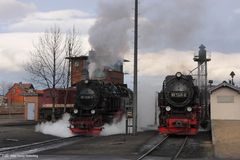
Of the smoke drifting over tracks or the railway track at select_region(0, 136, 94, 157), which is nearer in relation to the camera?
the railway track at select_region(0, 136, 94, 157)

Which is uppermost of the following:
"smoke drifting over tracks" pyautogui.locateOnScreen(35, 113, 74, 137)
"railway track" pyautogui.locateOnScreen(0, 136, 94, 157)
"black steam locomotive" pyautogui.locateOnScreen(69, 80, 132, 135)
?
"black steam locomotive" pyautogui.locateOnScreen(69, 80, 132, 135)

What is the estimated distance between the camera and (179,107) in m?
25.9

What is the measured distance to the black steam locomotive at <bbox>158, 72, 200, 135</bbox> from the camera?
25.1 m

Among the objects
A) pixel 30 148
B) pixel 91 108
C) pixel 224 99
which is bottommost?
pixel 30 148

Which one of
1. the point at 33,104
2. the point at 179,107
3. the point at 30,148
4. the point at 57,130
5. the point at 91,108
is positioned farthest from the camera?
the point at 33,104

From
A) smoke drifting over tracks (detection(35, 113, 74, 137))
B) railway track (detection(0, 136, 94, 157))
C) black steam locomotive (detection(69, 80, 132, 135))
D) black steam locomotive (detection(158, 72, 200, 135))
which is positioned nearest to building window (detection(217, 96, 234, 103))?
black steam locomotive (detection(158, 72, 200, 135))

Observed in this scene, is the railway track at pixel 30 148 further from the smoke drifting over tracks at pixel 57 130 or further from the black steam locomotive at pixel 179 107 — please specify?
the black steam locomotive at pixel 179 107

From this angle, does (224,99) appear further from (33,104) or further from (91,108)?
(33,104)

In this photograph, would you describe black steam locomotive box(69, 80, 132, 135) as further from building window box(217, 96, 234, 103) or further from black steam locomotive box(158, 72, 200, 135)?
building window box(217, 96, 234, 103)

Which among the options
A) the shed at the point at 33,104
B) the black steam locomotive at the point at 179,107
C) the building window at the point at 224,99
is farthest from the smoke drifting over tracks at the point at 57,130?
the shed at the point at 33,104

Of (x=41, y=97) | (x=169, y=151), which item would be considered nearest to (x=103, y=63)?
(x=169, y=151)

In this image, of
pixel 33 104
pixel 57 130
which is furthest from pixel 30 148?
pixel 33 104

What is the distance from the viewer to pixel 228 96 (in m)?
38.9

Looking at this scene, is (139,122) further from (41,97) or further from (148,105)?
(41,97)
